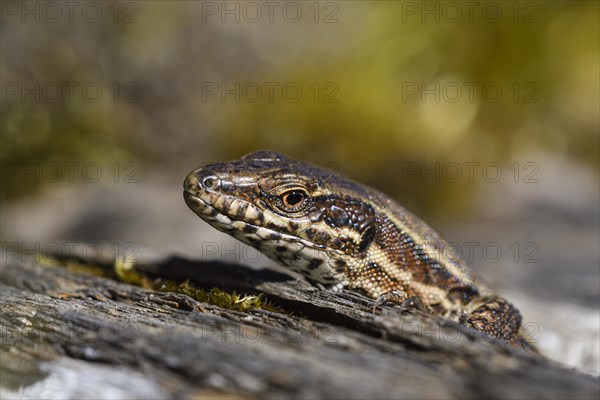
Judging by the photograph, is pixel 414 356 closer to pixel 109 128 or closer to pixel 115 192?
pixel 115 192

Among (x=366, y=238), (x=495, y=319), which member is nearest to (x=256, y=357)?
(x=366, y=238)

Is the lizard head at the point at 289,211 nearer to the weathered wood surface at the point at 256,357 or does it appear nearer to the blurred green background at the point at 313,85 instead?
the weathered wood surface at the point at 256,357

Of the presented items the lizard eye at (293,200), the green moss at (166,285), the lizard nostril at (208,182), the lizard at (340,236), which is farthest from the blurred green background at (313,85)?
the lizard nostril at (208,182)

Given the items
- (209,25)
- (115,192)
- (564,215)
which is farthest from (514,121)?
(115,192)

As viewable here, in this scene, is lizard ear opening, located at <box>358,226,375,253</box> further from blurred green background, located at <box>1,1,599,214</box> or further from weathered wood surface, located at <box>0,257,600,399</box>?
blurred green background, located at <box>1,1,599,214</box>

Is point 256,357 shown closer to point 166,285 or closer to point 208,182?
point 208,182

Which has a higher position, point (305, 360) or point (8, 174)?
point (8, 174)
